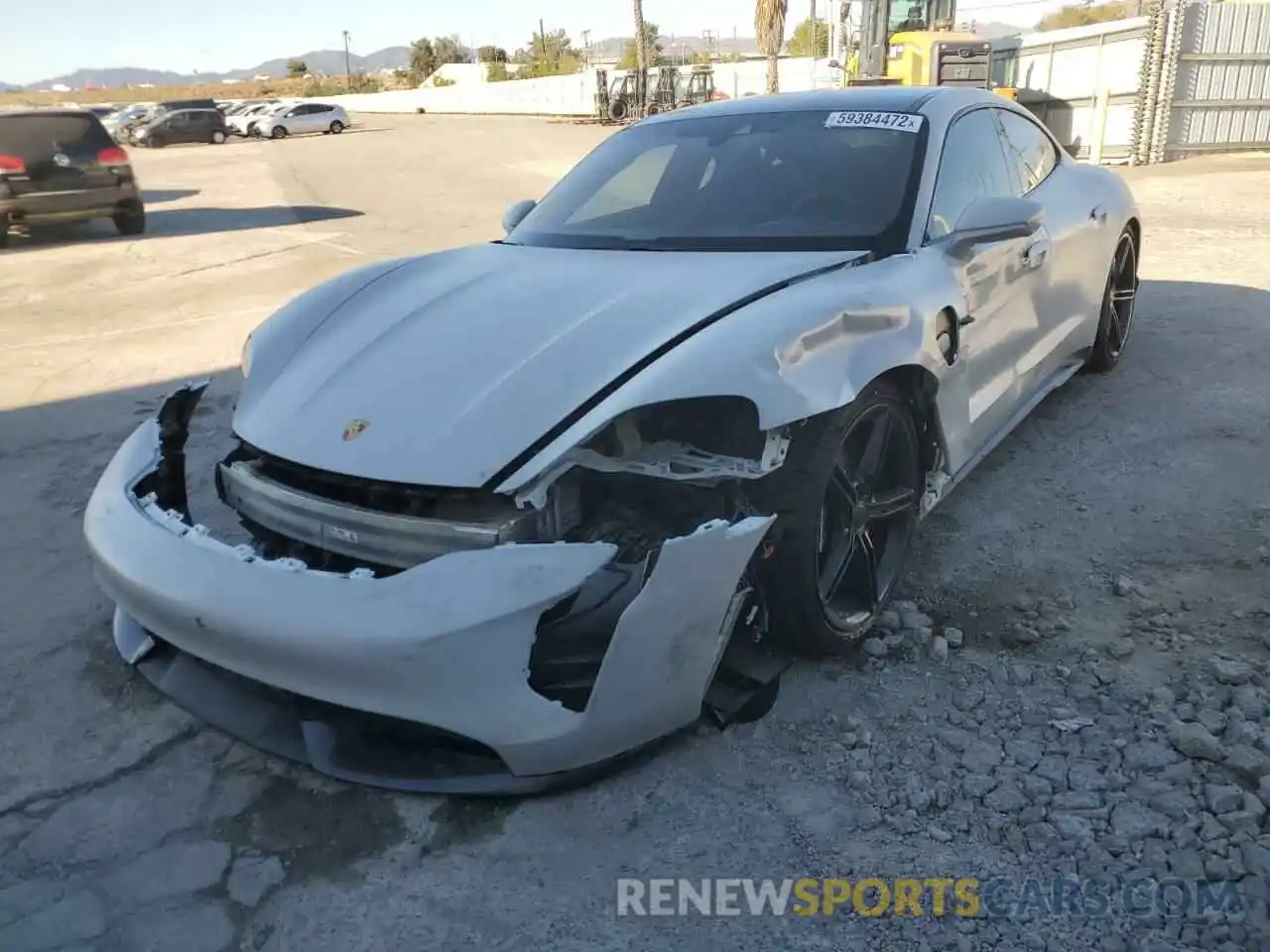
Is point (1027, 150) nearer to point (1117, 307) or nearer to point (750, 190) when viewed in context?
point (1117, 307)

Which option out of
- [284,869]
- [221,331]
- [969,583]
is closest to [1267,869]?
[969,583]

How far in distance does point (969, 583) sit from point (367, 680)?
2.04 metres

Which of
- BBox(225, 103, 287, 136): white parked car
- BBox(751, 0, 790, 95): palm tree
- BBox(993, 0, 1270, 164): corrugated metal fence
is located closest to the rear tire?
BBox(993, 0, 1270, 164): corrugated metal fence

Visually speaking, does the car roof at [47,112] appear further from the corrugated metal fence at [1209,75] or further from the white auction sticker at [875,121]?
the corrugated metal fence at [1209,75]

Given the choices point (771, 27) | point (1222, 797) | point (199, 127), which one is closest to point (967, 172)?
point (1222, 797)

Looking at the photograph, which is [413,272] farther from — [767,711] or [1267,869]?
[1267,869]

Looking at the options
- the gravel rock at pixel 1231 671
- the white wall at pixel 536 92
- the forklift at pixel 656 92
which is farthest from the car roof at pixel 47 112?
the forklift at pixel 656 92

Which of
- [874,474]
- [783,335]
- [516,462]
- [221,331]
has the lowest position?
[221,331]

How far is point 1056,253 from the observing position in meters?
4.16

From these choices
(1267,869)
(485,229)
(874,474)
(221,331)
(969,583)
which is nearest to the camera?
(1267,869)

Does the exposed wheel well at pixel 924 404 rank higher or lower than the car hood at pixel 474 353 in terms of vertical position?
lower

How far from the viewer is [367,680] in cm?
216

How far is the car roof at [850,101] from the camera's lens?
3.74 metres

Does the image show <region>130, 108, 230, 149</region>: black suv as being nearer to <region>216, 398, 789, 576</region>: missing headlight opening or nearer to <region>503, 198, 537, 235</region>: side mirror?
<region>503, 198, 537, 235</region>: side mirror
